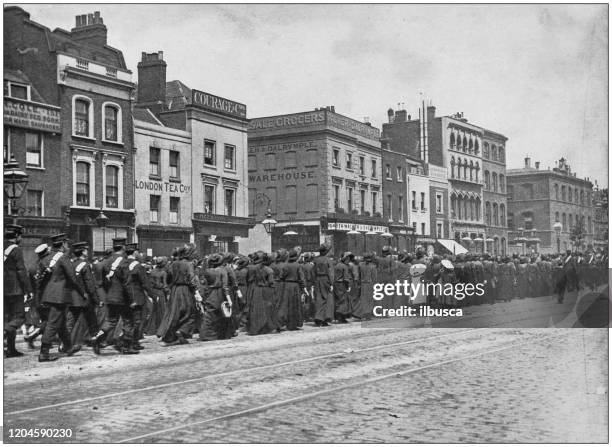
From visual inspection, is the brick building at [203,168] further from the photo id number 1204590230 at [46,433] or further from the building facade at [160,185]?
the photo id number 1204590230 at [46,433]

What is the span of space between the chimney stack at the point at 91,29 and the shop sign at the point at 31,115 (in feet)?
4.40

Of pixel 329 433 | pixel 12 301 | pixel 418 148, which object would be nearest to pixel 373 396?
pixel 329 433

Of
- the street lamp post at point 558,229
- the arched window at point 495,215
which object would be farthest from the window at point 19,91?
the street lamp post at point 558,229

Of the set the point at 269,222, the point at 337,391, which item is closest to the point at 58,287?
the point at 337,391

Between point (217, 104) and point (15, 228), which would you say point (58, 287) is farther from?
point (217, 104)

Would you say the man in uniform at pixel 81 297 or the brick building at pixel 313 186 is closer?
the man in uniform at pixel 81 297

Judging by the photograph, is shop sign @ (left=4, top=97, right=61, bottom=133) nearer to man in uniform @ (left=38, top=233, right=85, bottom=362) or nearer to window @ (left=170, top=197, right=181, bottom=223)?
man in uniform @ (left=38, top=233, right=85, bottom=362)

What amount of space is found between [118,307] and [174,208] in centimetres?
279

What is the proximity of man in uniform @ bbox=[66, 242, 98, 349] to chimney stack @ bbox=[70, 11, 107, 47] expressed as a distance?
3.21 m

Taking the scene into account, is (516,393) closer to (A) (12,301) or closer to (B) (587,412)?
(B) (587,412)

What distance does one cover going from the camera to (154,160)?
14.4 m

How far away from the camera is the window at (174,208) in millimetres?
14210

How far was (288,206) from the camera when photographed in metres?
17.0

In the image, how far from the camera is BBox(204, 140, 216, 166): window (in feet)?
52.4
